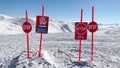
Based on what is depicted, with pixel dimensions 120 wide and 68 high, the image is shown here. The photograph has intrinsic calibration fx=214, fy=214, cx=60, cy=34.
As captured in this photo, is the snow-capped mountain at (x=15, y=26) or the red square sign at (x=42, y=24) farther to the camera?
the snow-capped mountain at (x=15, y=26)

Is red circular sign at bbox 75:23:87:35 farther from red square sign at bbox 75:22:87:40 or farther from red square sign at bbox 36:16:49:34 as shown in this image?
red square sign at bbox 36:16:49:34

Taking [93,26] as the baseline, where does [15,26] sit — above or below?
above

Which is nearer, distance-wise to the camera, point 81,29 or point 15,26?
point 81,29

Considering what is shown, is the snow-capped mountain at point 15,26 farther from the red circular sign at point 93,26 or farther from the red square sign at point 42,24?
the red circular sign at point 93,26

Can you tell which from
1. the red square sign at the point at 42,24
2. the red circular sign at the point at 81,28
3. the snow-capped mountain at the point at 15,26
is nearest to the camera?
the red square sign at the point at 42,24

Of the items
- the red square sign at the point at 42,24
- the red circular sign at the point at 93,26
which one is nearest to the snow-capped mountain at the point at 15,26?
the red square sign at the point at 42,24

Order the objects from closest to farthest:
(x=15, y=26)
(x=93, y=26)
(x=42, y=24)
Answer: (x=42, y=24), (x=93, y=26), (x=15, y=26)

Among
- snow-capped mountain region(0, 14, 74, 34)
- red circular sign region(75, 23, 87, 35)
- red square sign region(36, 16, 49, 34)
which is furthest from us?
snow-capped mountain region(0, 14, 74, 34)

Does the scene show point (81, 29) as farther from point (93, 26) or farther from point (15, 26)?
point (15, 26)

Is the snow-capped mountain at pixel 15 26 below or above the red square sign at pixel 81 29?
above

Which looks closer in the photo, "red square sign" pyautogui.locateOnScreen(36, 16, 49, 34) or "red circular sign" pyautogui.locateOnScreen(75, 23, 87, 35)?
"red square sign" pyautogui.locateOnScreen(36, 16, 49, 34)

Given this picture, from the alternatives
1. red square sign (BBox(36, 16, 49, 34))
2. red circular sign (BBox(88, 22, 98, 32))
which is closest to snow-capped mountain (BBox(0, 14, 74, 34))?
red square sign (BBox(36, 16, 49, 34))

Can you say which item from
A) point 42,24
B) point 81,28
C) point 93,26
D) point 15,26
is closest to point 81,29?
point 81,28

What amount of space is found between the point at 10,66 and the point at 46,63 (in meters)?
1.48
